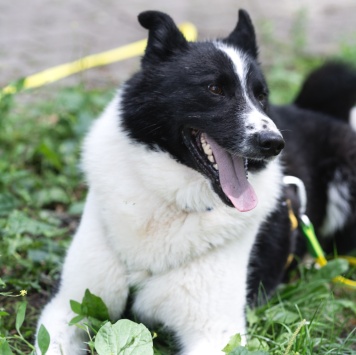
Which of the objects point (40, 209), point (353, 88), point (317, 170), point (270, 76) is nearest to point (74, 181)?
point (40, 209)

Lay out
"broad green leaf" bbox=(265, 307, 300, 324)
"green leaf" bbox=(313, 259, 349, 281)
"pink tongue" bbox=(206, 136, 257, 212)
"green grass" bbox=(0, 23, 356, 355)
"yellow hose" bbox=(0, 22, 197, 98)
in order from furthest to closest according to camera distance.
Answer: "yellow hose" bbox=(0, 22, 197, 98) → "green leaf" bbox=(313, 259, 349, 281) → "broad green leaf" bbox=(265, 307, 300, 324) → "green grass" bbox=(0, 23, 356, 355) → "pink tongue" bbox=(206, 136, 257, 212)

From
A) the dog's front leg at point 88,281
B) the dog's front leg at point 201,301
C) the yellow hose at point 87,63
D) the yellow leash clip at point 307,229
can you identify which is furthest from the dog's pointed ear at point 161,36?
the yellow hose at point 87,63

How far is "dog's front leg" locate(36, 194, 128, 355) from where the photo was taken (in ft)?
10.2

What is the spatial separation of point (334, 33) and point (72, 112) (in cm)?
494

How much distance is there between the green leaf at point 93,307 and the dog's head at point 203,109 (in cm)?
73

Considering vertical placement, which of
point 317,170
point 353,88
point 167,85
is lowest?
point 317,170

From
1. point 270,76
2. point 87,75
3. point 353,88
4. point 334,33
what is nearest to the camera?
point 353,88

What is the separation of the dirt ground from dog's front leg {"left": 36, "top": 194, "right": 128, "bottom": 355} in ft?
10.6

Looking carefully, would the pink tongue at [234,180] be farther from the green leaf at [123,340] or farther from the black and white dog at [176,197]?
the green leaf at [123,340]

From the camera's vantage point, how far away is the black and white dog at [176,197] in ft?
10.0

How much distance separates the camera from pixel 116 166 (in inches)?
125

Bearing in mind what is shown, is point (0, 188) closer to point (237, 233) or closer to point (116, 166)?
point (116, 166)

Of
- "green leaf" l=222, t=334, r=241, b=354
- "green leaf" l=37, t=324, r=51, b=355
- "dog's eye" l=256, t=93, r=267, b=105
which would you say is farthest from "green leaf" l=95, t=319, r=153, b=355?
"dog's eye" l=256, t=93, r=267, b=105

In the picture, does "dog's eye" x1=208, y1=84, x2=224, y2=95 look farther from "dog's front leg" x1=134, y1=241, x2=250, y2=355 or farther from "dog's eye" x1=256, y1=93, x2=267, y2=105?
"dog's front leg" x1=134, y1=241, x2=250, y2=355
